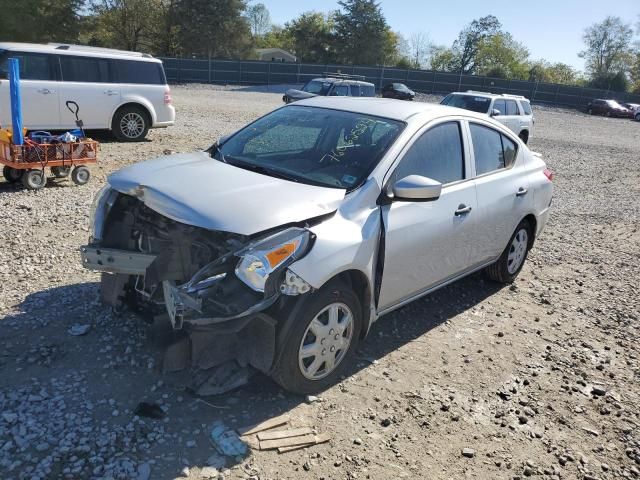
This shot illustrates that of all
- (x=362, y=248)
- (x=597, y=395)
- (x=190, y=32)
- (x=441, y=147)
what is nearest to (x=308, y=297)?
(x=362, y=248)

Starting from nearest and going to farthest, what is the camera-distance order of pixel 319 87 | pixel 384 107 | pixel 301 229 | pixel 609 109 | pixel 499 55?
pixel 301 229, pixel 384 107, pixel 319 87, pixel 609 109, pixel 499 55

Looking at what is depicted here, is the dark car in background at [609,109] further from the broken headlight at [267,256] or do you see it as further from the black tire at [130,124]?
the broken headlight at [267,256]

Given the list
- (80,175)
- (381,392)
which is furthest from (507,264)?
(80,175)

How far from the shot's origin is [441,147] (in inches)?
173

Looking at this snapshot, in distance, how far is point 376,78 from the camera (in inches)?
1640

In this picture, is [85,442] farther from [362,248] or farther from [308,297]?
[362,248]

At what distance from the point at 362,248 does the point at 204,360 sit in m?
1.23

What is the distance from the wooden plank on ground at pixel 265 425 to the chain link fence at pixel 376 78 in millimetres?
33775

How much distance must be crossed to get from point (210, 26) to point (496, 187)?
1976 inches

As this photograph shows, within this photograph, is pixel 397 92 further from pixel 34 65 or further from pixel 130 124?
pixel 34 65

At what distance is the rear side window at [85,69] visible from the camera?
10.9 m

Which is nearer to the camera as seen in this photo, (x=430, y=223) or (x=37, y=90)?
(x=430, y=223)

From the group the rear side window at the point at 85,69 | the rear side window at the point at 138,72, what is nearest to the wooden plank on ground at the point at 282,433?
the rear side window at the point at 85,69

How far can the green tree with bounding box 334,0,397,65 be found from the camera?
59.0 metres
